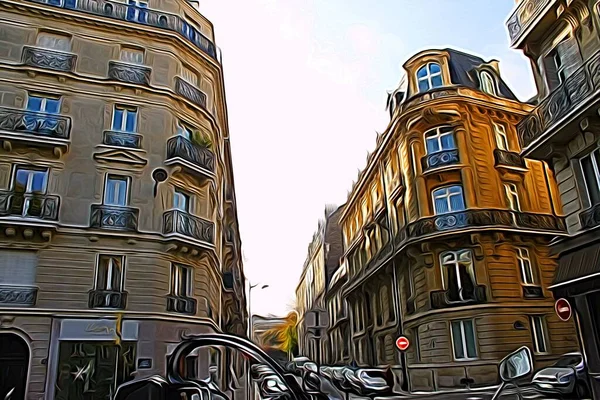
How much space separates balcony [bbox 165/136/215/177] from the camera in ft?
49.5

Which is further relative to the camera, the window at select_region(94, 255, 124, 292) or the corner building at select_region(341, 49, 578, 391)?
the corner building at select_region(341, 49, 578, 391)

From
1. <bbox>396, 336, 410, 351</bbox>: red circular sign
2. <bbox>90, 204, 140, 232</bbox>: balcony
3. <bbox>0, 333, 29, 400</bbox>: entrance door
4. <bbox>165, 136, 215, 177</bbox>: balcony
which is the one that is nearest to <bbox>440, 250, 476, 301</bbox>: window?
<bbox>396, 336, 410, 351</bbox>: red circular sign

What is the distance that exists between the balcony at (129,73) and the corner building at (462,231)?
1050 centimetres

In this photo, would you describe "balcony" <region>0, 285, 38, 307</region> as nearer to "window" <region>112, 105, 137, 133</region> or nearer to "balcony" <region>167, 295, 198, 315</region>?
"balcony" <region>167, 295, 198, 315</region>

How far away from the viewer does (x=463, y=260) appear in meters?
17.9

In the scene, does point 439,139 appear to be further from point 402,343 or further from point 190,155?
point 190,155

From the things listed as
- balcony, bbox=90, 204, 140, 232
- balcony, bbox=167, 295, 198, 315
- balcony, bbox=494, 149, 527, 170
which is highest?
balcony, bbox=494, 149, 527, 170

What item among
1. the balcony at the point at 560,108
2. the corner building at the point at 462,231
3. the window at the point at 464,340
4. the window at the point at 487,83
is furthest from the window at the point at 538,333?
the window at the point at 487,83

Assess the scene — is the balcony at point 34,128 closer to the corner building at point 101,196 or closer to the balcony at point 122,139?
the corner building at point 101,196

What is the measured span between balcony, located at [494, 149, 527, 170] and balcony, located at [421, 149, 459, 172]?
1.62 m

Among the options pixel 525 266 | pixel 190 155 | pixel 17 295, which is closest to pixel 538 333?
pixel 525 266

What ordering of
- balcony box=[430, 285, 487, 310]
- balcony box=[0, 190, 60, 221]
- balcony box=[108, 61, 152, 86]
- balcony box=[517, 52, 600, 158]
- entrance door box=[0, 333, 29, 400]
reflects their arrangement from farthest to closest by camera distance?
balcony box=[430, 285, 487, 310] < balcony box=[108, 61, 152, 86] < balcony box=[0, 190, 60, 221] < entrance door box=[0, 333, 29, 400] < balcony box=[517, 52, 600, 158]

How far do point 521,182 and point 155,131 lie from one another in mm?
13779

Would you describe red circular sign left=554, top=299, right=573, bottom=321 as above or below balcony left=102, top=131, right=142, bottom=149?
below
